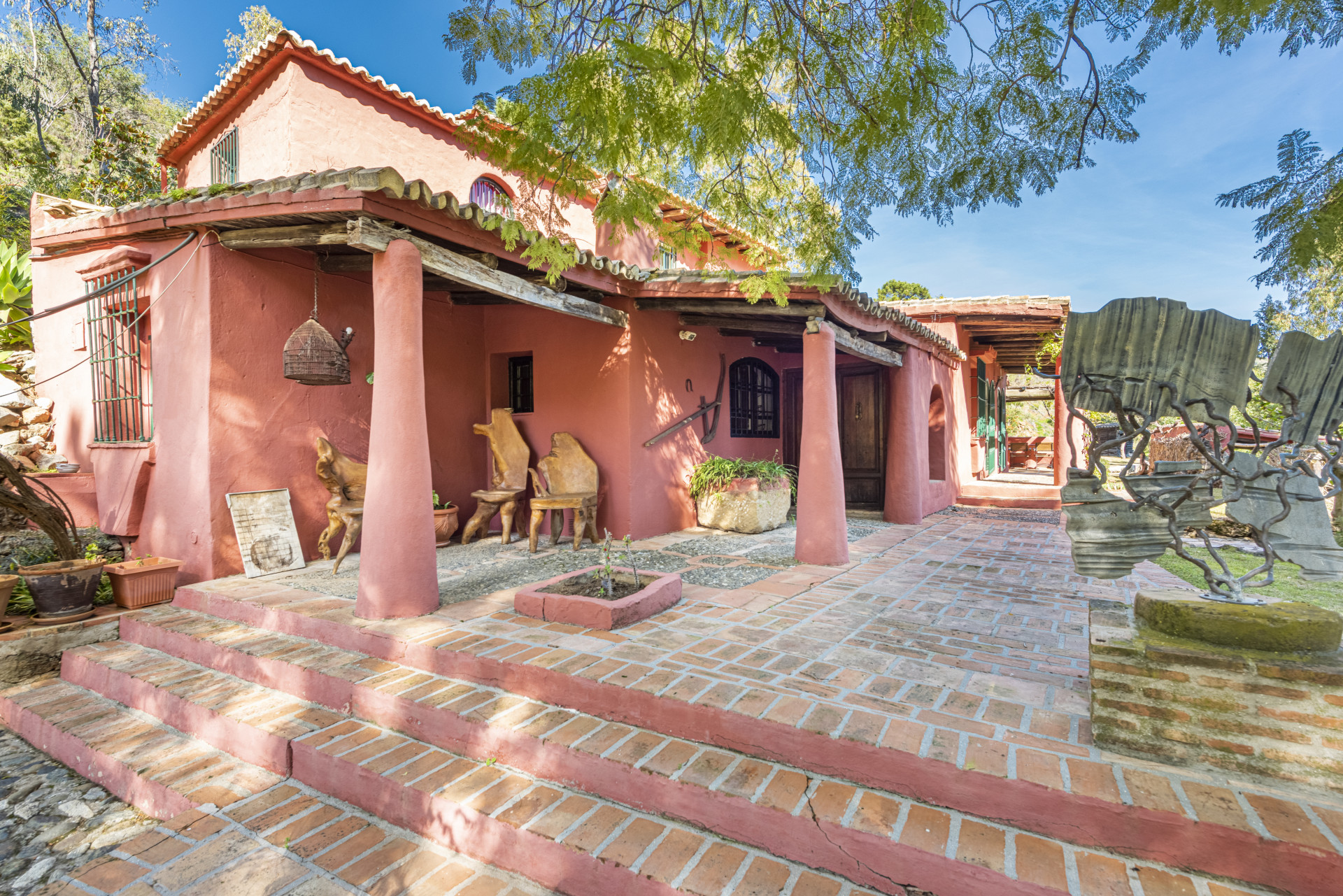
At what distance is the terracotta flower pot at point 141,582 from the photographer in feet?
15.3

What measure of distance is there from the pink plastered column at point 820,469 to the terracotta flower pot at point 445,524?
3.74 meters

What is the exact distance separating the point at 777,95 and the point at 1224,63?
6.96 ft

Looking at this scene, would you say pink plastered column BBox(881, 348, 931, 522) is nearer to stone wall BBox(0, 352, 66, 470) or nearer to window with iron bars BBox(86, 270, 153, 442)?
window with iron bars BBox(86, 270, 153, 442)

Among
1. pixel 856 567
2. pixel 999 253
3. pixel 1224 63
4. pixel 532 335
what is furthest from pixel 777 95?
pixel 999 253

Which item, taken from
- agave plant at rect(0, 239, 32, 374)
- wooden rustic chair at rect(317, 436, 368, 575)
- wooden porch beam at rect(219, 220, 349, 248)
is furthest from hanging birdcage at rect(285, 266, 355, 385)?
agave plant at rect(0, 239, 32, 374)

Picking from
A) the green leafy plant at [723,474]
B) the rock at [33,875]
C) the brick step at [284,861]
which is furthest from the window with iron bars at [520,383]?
the rock at [33,875]

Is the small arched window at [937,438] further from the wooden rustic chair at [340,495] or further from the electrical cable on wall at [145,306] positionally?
the electrical cable on wall at [145,306]

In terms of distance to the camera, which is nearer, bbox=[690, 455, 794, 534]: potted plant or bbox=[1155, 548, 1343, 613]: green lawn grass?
bbox=[1155, 548, 1343, 613]: green lawn grass

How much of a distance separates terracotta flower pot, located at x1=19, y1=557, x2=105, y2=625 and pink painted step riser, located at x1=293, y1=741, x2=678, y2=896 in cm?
311

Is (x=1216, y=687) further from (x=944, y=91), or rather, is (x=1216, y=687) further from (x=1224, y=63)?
(x=944, y=91)

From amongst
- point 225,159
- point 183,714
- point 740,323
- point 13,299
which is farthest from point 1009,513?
point 13,299

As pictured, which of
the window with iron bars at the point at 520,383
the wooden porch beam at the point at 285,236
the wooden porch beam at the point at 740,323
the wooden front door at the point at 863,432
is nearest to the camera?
the wooden porch beam at the point at 285,236

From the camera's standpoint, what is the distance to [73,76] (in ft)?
43.3

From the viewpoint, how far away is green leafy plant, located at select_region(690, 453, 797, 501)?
7539mm
